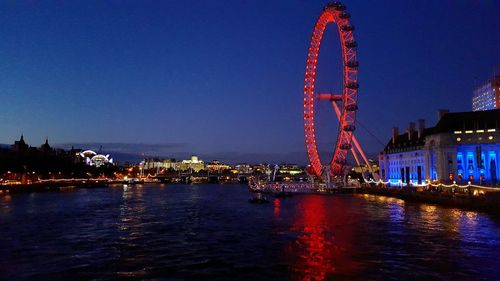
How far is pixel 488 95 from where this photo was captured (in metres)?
134

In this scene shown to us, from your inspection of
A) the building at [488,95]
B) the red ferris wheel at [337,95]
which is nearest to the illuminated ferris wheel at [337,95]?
the red ferris wheel at [337,95]

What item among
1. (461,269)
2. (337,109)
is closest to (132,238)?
(461,269)

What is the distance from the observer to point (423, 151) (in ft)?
293

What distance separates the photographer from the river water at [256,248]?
20.7 m

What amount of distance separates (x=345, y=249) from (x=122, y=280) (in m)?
12.6

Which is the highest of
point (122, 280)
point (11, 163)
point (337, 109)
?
point (337, 109)

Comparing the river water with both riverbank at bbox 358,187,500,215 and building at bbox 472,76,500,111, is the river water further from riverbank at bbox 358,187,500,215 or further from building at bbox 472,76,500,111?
building at bbox 472,76,500,111

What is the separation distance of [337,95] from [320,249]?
6180cm

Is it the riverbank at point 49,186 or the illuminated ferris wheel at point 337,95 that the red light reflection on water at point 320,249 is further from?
the riverbank at point 49,186

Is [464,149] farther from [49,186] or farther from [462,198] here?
[49,186]

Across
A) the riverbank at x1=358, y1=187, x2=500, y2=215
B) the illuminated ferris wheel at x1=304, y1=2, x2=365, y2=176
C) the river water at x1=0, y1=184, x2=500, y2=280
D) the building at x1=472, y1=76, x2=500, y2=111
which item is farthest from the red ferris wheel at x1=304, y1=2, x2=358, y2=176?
the building at x1=472, y1=76, x2=500, y2=111

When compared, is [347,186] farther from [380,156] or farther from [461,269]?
[461,269]

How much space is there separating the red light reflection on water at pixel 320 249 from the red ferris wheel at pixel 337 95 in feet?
124

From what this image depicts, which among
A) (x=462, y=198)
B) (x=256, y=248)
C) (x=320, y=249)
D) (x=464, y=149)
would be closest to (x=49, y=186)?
(x=464, y=149)
